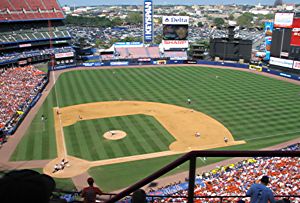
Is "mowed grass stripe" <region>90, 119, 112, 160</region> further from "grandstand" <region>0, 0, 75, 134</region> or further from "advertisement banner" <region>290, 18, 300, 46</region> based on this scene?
"advertisement banner" <region>290, 18, 300, 46</region>

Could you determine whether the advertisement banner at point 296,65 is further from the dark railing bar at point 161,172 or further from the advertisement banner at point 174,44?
the dark railing bar at point 161,172

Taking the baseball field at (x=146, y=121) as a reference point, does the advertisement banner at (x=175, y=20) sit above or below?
above

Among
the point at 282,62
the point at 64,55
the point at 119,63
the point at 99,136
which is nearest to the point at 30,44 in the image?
the point at 64,55

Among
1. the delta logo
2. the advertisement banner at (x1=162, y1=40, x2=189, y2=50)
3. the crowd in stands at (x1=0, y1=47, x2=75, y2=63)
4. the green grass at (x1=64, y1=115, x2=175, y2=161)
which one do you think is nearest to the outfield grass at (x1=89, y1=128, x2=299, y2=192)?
the green grass at (x1=64, y1=115, x2=175, y2=161)

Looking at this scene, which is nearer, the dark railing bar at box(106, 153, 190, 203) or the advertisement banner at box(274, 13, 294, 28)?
the dark railing bar at box(106, 153, 190, 203)

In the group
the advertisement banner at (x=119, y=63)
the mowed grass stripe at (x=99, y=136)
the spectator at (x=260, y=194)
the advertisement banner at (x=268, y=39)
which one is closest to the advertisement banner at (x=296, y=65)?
the advertisement banner at (x=268, y=39)

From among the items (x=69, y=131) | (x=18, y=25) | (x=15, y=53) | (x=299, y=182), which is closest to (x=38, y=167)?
(x=69, y=131)
